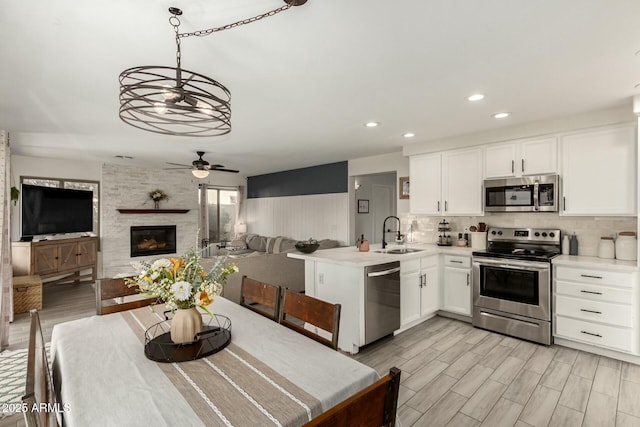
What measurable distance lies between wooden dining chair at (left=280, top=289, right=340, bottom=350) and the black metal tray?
36cm

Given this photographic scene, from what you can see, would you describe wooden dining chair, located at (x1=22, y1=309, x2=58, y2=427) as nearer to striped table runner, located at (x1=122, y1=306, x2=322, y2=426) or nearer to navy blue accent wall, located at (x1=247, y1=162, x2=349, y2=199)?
striped table runner, located at (x1=122, y1=306, x2=322, y2=426)

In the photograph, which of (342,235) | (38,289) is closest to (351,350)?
(342,235)

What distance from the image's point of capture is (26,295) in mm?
4574

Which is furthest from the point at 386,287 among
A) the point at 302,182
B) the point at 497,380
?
the point at 302,182

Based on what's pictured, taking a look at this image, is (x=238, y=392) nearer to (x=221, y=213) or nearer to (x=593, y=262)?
(x=593, y=262)

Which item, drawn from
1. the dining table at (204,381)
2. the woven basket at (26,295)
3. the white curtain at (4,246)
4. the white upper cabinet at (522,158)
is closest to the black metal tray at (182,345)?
the dining table at (204,381)

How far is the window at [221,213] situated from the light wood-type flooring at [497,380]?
4.88 metres

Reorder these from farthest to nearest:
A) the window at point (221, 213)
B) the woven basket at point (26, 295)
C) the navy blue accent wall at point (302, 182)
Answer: the window at point (221, 213) → the navy blue accent wall at point (302, 182) → the woven basket at point (26, 295)

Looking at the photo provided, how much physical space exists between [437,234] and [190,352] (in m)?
4.15

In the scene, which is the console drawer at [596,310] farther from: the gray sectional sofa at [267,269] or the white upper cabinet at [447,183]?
the gray sectional sofa at [267,269]

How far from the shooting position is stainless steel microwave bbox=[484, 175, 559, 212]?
3.58 metres

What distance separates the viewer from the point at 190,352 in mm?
1449

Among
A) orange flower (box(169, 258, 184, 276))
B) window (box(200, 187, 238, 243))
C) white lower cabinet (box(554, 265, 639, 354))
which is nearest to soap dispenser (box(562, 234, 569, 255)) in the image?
white lower cabinet (box(554, 265, 639, 354))

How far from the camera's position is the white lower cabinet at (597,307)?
294 centimetres
